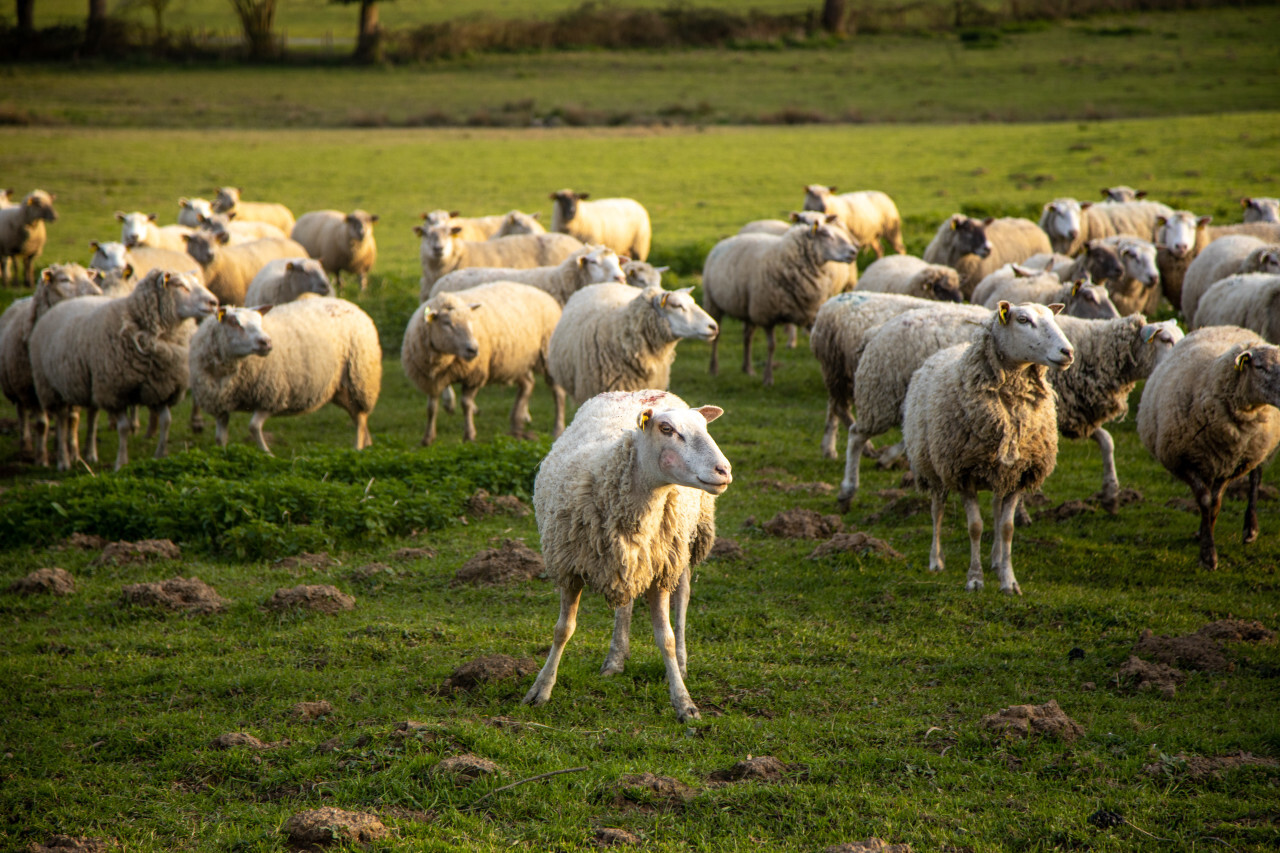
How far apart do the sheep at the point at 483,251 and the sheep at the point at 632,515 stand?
10062 millimetres

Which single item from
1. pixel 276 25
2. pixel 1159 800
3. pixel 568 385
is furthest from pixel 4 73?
pixel 1159 800

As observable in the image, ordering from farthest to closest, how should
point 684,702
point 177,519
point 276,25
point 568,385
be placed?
point 276,25 < point 568,385 < point 177,519 < point 684,702

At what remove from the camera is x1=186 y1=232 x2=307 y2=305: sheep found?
51.5 feet

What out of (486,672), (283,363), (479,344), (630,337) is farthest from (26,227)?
(486,672)

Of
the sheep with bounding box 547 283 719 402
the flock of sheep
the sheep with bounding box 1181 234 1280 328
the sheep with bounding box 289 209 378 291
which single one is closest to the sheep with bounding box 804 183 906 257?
Result: the flock of sheep

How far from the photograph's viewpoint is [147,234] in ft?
57.0

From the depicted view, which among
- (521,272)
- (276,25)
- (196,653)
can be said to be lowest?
(196,653)

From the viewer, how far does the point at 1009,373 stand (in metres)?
6.99

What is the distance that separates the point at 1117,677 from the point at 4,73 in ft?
195

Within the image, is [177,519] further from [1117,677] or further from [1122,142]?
[1122,142]

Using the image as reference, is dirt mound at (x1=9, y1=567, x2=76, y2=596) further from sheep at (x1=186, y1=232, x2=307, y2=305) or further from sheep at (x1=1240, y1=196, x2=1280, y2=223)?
sheep at (x1=1240, y1=196, x2=1280, y2=223)

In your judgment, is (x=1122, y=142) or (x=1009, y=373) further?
(x=1122, y=142)

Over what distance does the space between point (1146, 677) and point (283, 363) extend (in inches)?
334

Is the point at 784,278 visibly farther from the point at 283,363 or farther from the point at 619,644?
the point at 619,644
